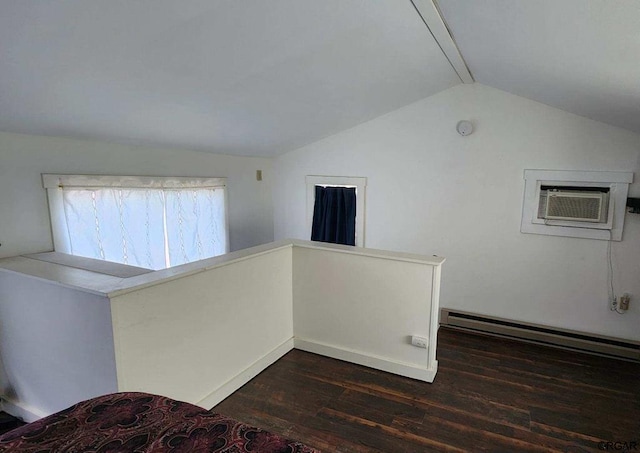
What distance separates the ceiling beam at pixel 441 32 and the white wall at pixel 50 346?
2.22 meters

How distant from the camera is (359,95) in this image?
309cm

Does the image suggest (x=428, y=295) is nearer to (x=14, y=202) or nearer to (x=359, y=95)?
(x=359, y=95)

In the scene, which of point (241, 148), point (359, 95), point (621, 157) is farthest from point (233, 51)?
point (621, 157)

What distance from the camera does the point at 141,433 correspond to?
32.7 inches

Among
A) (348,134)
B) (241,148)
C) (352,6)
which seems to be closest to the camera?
(352,6)

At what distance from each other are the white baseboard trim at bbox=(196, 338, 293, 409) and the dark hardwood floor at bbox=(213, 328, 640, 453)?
0.14 feet

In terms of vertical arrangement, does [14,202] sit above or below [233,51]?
below

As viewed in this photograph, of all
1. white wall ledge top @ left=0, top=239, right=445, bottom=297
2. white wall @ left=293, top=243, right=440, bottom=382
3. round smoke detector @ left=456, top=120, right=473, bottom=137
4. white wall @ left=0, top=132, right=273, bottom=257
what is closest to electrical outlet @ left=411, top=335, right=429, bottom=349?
white wall @ left=293, top=243, right=440, bottom=382

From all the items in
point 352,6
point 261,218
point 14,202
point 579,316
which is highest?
point 352,6

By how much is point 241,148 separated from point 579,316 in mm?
3793

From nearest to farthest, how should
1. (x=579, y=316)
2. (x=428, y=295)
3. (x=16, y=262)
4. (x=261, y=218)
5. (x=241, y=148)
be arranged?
1. (x=16, y=262)
2. (x=428, y=295)
3. (x=579, y=316)
4. (x=241, y=148)
5. (x=261, y=218)

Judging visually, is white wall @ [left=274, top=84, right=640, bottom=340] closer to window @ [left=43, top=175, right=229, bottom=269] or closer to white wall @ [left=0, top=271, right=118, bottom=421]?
window @ [left=43, top=175, right=229, bottom=269]

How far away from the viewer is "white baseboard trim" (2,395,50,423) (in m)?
2.06

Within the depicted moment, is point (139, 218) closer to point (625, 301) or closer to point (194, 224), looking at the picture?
point (194, 224)
